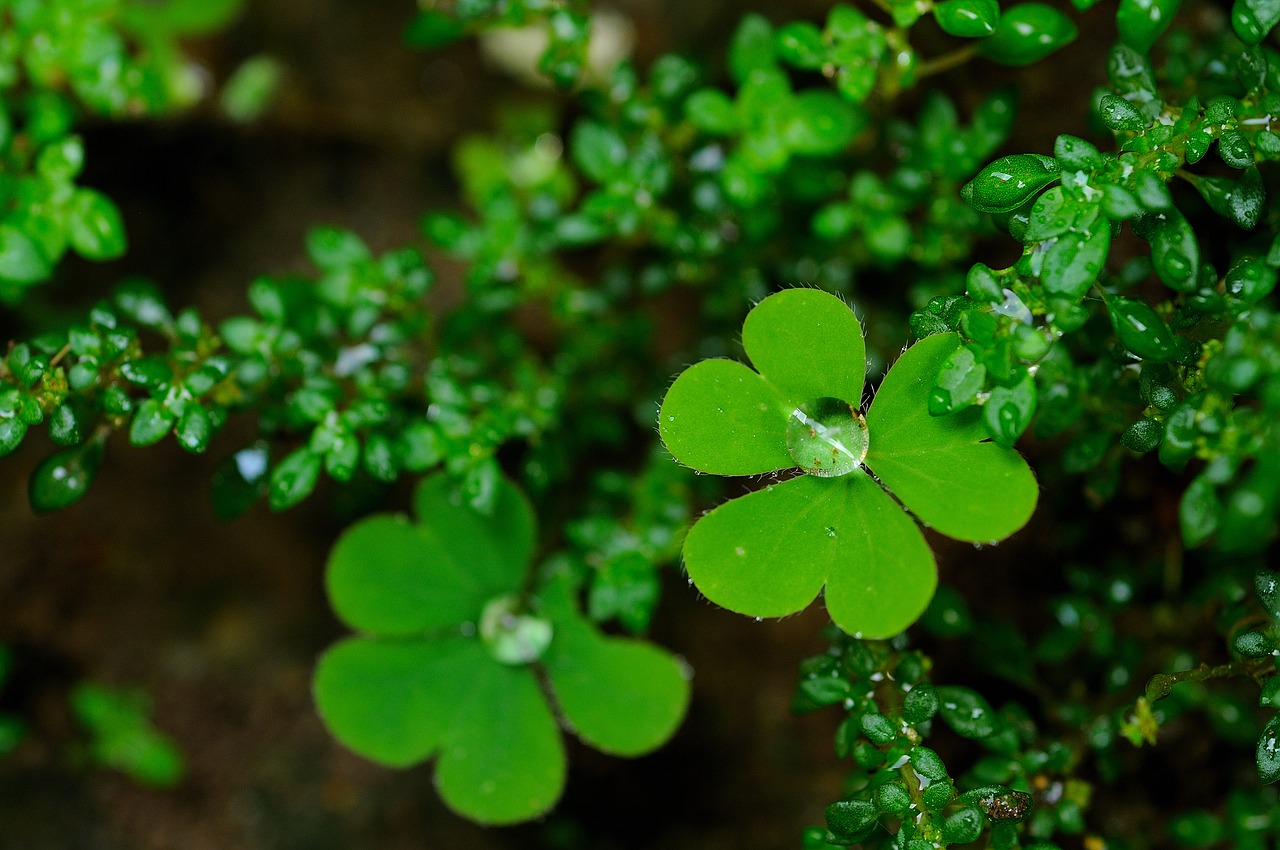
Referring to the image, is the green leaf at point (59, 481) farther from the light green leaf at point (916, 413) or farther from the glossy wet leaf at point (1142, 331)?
the glossy wet leaf at point (1142, 331)

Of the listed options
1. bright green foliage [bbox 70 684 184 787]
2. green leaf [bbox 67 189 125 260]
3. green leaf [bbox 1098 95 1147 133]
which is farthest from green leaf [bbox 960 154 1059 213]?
bright green foliage [bbox 70 684 184 787]

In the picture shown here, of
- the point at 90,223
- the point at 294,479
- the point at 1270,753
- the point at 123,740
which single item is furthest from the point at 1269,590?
the point at 123,740

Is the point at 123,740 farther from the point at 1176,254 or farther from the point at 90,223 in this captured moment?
the point at 1176,254

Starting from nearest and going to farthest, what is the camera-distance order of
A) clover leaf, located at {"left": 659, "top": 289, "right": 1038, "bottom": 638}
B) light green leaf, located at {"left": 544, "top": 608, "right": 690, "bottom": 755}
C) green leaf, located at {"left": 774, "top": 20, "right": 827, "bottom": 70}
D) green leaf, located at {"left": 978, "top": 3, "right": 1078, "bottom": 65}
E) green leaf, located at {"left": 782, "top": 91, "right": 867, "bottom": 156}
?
clover leaf, located at {"left": 659, "top": 289, "right": 1038, "bottom": 638}
green leaf, located at {"left": 978, "top": 3, "right": 1078, "bottom": 65}
green leaf, located at {"left": 774, "top": 20, "right": 827, "bottom": 70}
green leaf, located at {"left": 782, "top": 91, "right": 867, "bottom": 156}
light green leaf, located at {"left": 544, "top": 608, "right": 690, "bottom": 755}

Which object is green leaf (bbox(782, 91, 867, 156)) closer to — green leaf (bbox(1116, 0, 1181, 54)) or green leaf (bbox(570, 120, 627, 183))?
green leaf (bbox(570, 120, 627, 183))

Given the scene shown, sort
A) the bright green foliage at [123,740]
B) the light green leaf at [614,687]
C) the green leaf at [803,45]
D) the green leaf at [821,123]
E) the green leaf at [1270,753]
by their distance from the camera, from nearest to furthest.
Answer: the green leaf at [1270,753] < the green leaf at [803,45] < the green leaf at [821,123] < the light green leaf at [614,687] < the bright green foliage at [123,740]

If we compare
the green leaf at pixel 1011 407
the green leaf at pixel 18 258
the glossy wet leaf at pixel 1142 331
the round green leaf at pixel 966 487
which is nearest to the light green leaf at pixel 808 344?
the round green leaf at pixel 966 487
